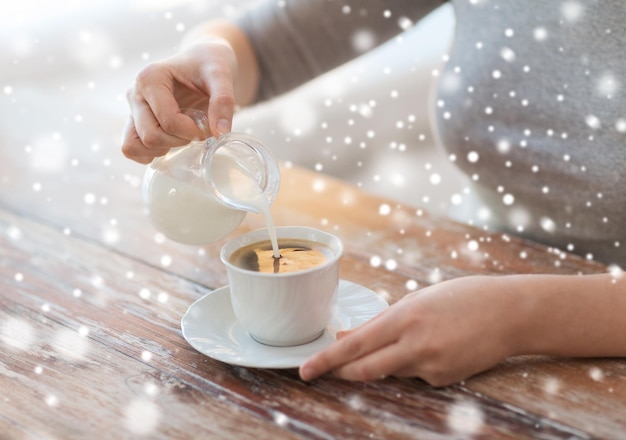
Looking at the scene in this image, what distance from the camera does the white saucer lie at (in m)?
0.72

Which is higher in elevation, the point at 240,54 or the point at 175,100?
the point at 240,54

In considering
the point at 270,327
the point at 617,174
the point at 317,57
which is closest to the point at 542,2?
the point at 617,174

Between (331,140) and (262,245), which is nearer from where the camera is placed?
(262,245)

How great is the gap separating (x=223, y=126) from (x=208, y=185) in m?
0.07

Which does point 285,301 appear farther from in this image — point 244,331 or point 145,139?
point 145,139

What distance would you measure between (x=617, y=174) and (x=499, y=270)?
0.25m

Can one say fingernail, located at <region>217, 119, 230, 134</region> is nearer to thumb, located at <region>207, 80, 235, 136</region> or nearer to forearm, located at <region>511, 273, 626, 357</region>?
thumb, located at <region>207, 80, 235, 136</region>

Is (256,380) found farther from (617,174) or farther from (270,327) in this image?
(617,174)

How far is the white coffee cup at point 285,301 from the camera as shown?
717 mm

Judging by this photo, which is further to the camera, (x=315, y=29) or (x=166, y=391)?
(x=315, y=29)

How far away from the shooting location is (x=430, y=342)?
68 centimetres

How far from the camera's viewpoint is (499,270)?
3.10 ft

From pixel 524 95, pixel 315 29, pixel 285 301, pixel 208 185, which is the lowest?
pixel 285 301

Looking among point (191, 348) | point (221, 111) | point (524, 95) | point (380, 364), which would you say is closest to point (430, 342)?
point (380, 364)
